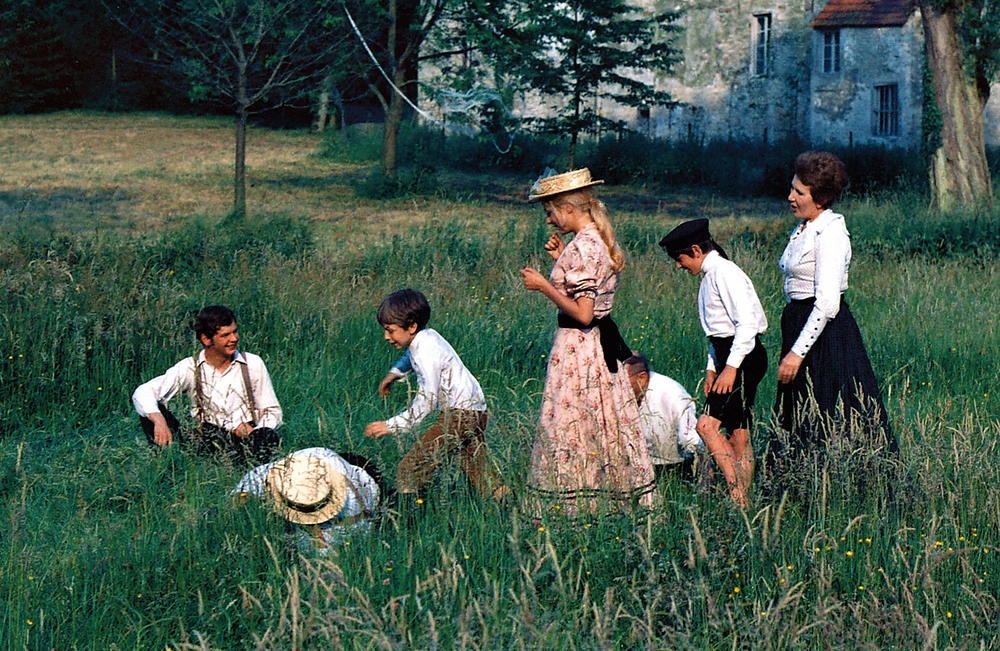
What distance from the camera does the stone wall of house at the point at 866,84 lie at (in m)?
31.8

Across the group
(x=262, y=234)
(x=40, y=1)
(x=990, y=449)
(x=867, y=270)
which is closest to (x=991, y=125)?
(x=867, y=270)

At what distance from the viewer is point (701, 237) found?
17.8ft

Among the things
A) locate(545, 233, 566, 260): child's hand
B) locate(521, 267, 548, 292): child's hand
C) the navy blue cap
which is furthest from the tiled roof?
locate(521, 267, 548, 292): child's hand

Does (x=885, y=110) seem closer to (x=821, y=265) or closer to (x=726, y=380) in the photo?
(x=821, y=265)

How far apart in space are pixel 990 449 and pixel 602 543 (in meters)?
2.09

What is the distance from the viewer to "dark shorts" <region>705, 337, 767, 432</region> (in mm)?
5402

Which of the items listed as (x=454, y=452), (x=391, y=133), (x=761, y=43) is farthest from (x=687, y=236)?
(x=761, y=43)

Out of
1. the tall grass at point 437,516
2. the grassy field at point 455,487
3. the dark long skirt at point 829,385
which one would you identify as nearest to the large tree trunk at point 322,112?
the grassy field at point 455,487

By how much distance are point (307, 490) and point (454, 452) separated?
79 cm

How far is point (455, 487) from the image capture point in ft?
16.7

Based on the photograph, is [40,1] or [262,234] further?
[40,1]

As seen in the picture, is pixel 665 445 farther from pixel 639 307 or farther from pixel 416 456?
pixel 639 307

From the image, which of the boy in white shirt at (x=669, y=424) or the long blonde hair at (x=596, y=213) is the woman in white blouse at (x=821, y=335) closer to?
the boy in white shirt at (x=669, y=424)

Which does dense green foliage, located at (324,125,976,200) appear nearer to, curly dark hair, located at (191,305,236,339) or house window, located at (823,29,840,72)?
house window, located at (823,29,840,72)
